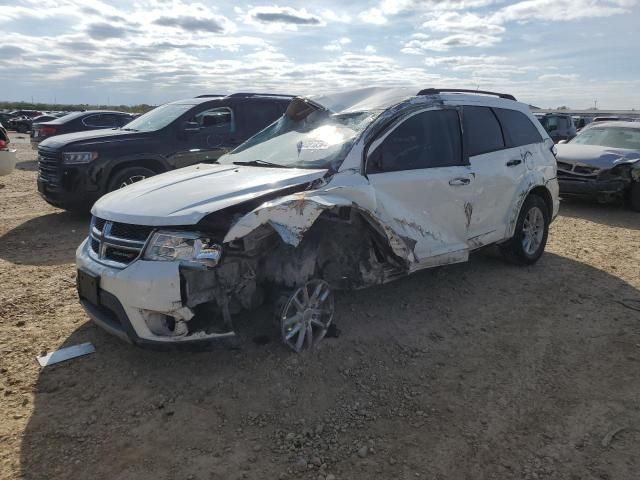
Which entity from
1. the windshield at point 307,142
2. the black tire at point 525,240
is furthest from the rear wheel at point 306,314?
the black tire at point 525,240

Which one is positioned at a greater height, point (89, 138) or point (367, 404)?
point (89, 138)

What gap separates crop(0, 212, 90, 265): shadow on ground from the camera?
6.09m

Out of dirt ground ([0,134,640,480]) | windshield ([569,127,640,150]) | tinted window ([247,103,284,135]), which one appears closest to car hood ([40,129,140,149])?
tinted window ([247,103,284,135])

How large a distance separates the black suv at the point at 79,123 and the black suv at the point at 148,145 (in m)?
7.60

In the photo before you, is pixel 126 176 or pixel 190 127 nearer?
pixel 126 176

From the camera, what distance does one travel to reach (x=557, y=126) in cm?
1855

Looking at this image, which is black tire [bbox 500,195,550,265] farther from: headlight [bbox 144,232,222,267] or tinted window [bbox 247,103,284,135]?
tinted window [bbox 247,103,284,135]

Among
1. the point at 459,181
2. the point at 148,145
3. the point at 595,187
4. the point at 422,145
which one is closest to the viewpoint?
the point at 422,145

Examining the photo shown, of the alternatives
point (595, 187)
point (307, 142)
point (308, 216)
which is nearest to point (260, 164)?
point (307, 142)

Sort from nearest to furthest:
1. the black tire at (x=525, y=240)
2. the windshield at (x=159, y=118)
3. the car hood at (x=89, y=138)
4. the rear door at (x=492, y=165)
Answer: the rear door at (x=492, y=165)
the black tire at (x=525, y=240)
the car hood at (x=89, y=138)
the windshield at (x=159, y=118)

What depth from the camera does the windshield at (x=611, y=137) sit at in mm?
10430

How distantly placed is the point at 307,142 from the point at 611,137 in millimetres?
8861

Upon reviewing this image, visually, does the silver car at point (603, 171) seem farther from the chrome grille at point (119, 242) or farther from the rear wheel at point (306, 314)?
the chrome grille at point (119, 242)

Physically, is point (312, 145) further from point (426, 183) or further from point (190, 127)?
point (190, 127)
